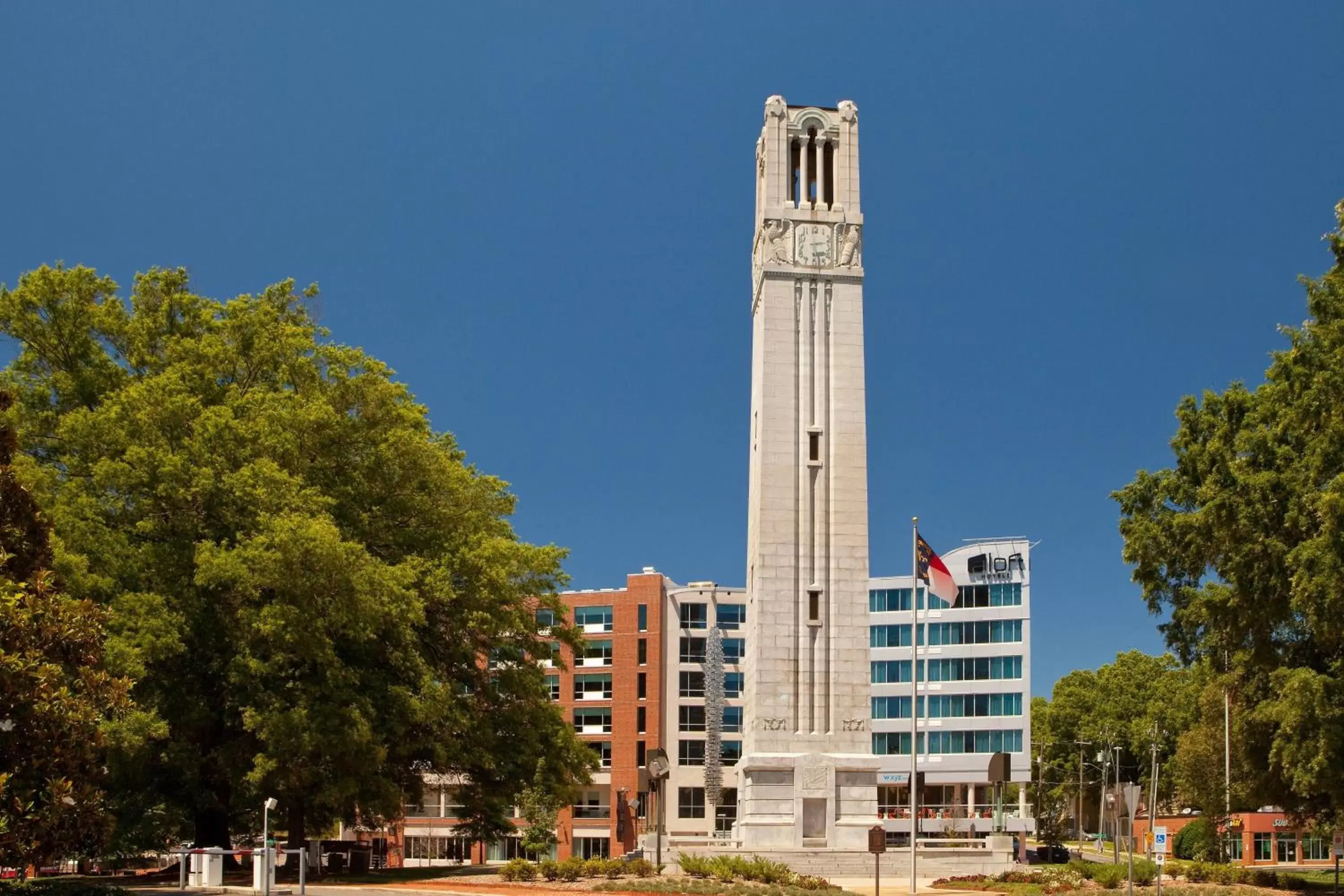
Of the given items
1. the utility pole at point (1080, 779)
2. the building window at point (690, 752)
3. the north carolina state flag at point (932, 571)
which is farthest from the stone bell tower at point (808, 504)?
the utility pole at point (1080, 779)

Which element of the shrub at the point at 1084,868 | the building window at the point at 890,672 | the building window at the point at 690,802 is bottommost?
→ the building window at the point at 690,802

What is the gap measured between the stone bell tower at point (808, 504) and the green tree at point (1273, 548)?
1026 centimetres

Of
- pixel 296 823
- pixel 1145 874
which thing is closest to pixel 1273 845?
pixel 1145 874

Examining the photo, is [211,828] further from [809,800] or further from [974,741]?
[974,741]

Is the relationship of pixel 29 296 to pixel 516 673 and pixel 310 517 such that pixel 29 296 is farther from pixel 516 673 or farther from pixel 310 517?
pixel 516 673

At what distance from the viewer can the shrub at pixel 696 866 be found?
39.0 metres

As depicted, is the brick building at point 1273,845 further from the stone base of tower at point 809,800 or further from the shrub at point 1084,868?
the shrub at point 1084,868

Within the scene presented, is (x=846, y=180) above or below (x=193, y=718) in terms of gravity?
above

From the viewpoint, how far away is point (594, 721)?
320ft

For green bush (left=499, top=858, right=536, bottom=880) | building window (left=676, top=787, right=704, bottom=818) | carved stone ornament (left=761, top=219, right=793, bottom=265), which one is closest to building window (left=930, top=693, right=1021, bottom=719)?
building window (left=676, top=787, right=704, bottom=818)

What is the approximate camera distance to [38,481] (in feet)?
122

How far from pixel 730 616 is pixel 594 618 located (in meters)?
9.36

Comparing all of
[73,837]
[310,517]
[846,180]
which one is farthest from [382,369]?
[73,837]

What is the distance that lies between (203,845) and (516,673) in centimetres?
1091
